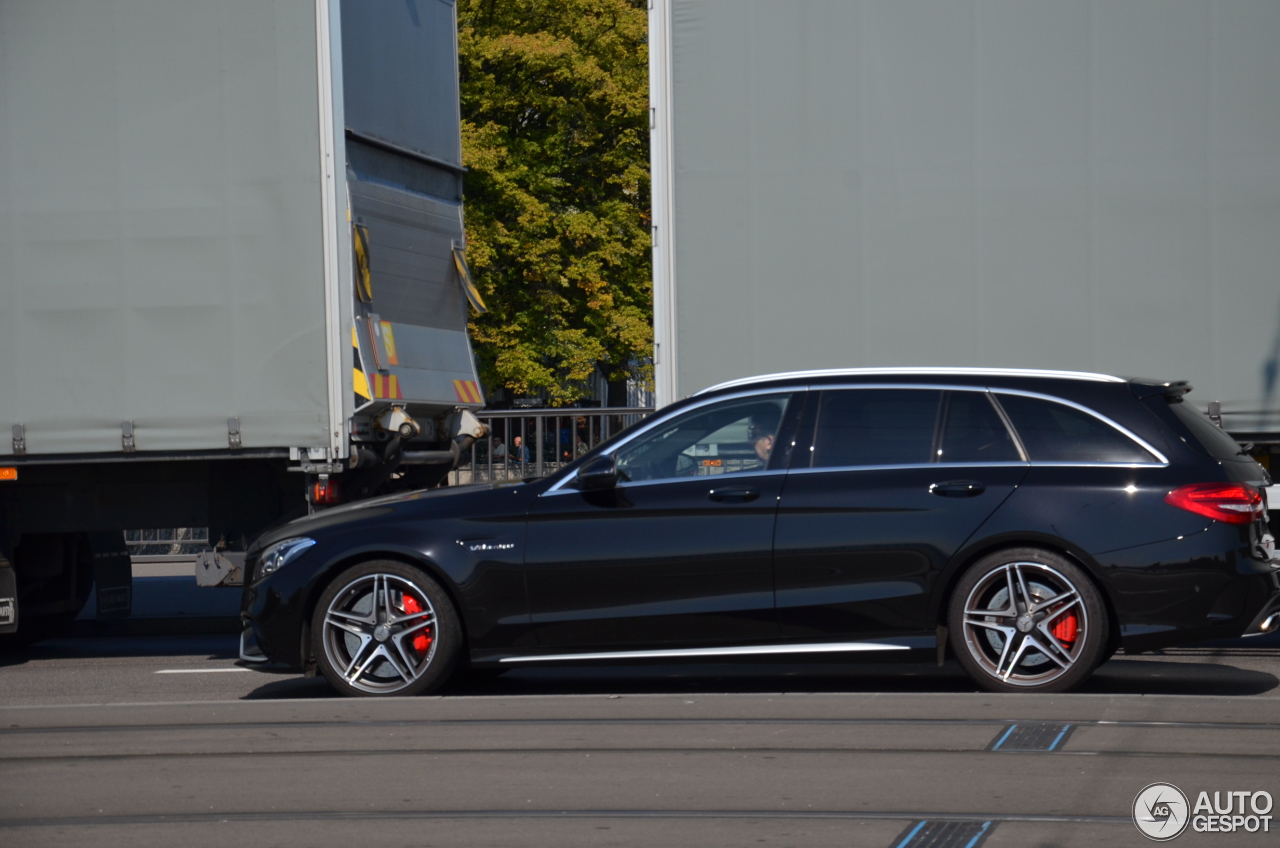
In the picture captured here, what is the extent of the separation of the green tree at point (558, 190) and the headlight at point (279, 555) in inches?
897

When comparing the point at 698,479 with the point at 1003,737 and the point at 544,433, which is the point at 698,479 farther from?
the point at 544,433

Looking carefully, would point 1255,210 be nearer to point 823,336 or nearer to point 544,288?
point 823,336

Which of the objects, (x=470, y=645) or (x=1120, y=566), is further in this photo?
(x=470, y=645)

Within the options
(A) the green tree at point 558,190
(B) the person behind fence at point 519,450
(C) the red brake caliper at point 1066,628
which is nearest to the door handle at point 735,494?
(C) the red brake caliper at point 1066,628

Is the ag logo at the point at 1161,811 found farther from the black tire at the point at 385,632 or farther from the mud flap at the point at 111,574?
the mud flap at the point at 111,574

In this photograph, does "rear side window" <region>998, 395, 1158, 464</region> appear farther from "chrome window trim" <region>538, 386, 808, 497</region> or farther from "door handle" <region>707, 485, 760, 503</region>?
"door handle" <region>707, 485, 760, 503</region>

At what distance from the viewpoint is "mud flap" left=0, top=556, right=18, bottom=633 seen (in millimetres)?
9320

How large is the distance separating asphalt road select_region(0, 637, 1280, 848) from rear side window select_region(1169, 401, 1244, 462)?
1.10 meters

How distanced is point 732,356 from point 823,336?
1.73 ft

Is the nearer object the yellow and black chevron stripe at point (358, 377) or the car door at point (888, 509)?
the car door at point (888, 509)


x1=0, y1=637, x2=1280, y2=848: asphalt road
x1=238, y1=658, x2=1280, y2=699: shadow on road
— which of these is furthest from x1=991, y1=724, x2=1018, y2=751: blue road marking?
x1=238, y1=658, x2=1280, y2=699: shadow on road

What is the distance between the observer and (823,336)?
8.38 meters

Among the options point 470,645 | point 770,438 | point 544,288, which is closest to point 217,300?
point 470,645

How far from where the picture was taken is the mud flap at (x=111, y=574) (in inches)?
400
